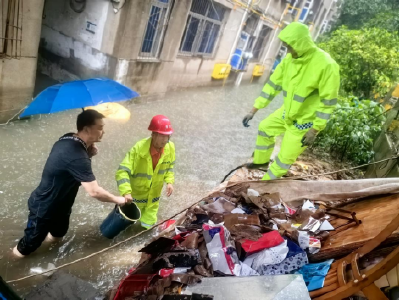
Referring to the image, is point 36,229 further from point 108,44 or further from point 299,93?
point 108,44

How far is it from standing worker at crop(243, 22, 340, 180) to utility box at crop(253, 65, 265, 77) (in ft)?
40.5

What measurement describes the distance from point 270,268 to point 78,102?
191 centimetres

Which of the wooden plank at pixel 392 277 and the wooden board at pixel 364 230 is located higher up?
the wooden plank at pixel 392 277

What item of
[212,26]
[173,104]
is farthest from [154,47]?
[212,26]

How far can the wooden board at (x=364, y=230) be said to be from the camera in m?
2.00

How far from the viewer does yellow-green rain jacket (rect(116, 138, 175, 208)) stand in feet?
9.06

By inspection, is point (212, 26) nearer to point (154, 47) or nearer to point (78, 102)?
point (154, 47)

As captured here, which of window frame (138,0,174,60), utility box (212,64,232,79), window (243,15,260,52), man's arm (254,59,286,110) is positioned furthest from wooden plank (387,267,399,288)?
window (243,15,260,52)

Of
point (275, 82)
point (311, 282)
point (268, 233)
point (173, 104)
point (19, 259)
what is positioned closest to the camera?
point (311, 282)

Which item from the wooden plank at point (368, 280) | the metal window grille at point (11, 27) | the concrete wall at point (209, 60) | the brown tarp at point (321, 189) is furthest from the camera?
the concrete wall at point (209, 60)

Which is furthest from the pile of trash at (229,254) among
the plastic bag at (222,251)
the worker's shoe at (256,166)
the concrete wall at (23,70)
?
the concrete wall at (23,70)

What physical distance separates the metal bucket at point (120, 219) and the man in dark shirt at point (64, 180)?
0.19 m

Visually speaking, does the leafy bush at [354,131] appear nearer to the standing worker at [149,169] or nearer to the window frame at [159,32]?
the standing worker at [149,169]

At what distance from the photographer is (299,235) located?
7.24ft
